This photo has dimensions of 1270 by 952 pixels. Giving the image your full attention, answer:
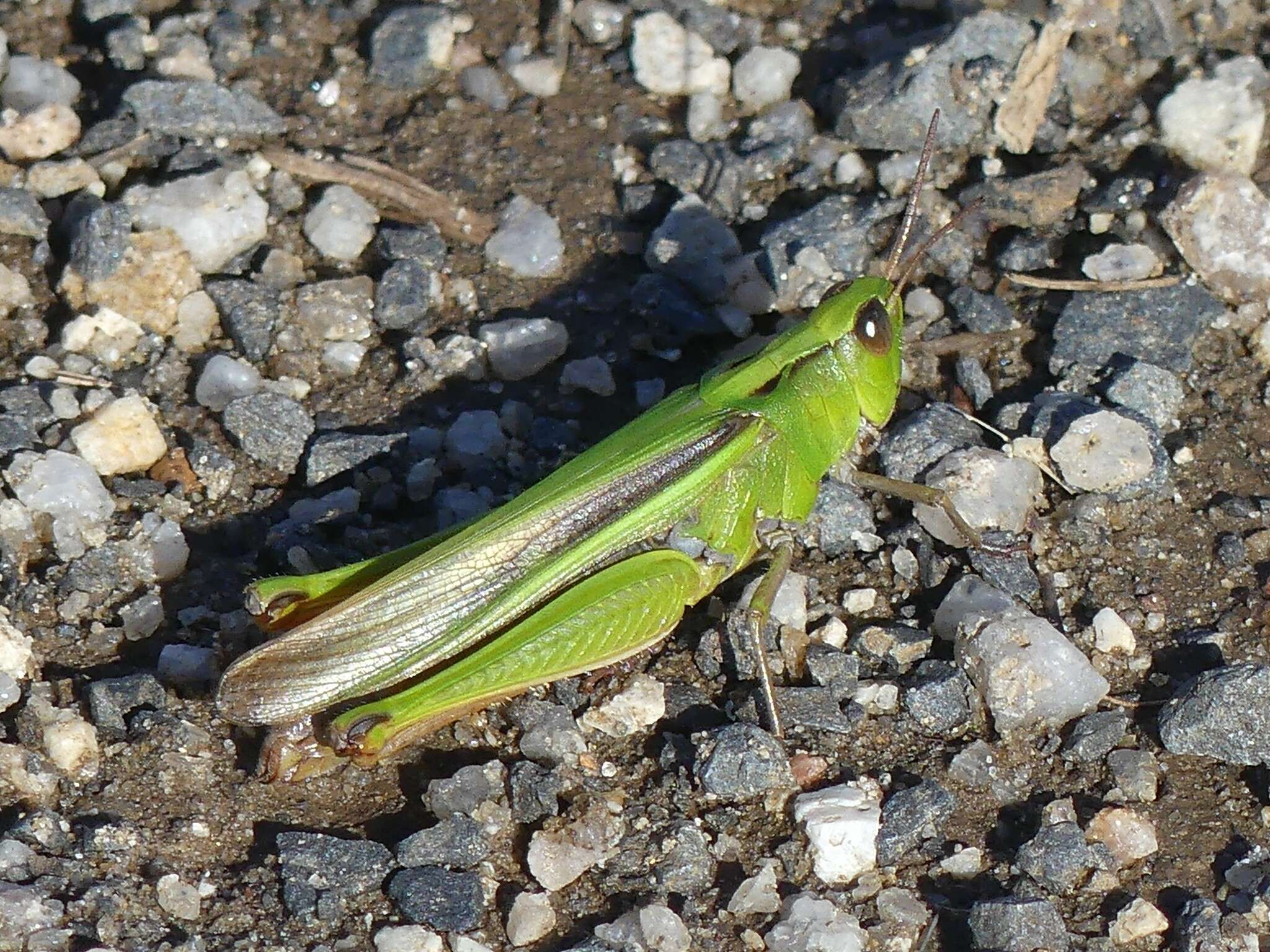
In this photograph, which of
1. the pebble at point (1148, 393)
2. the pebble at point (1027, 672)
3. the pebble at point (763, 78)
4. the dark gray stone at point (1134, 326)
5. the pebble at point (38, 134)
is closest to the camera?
the pebble at point (1027, 672)

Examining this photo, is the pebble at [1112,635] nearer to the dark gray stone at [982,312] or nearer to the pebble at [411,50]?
the dark gray stone at [982,312]

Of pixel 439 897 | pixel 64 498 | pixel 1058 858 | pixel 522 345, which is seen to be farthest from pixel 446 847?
pixel 522 345

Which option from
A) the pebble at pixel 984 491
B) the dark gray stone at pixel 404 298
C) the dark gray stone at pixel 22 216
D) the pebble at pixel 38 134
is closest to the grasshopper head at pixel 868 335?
the pebble at pixel 984 491

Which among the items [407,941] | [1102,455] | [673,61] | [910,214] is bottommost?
[407,941]

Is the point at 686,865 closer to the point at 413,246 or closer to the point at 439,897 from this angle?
the point at 439,897

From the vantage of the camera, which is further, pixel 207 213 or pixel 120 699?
pixel 207 213
